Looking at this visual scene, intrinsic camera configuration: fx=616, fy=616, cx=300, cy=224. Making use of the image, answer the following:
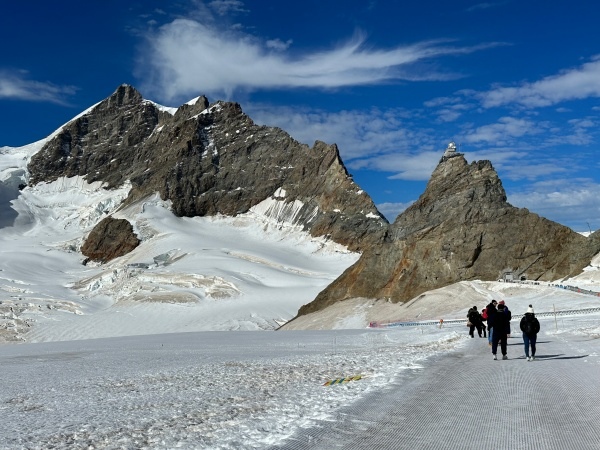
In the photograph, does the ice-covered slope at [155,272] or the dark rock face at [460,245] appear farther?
the ice-covered slope at [155,272]

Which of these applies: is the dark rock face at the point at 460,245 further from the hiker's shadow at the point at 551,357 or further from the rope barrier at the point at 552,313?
the hiker's shadow at the point at 551,357

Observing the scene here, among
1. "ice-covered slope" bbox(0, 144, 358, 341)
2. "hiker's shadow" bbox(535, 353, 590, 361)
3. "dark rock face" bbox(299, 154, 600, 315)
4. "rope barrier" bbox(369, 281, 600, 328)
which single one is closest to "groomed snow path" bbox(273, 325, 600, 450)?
"hiker's shadow" bbox(535, 353, 590, 361)

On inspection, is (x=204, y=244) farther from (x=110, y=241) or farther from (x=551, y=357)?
(x=551, y=357)

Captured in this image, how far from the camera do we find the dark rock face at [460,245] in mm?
58438

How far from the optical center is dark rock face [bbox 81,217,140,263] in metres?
152

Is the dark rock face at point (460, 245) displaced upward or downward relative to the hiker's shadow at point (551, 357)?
upward

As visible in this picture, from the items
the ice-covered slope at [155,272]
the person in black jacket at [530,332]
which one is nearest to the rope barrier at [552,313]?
the person in black jacket at [530,332]

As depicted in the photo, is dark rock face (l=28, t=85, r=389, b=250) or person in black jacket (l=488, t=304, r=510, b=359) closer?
person in black jacket (l=488, t=304, r=510, b=359)

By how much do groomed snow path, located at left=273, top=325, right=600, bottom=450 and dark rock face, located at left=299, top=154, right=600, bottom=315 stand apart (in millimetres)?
45316

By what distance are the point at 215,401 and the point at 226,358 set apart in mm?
9302

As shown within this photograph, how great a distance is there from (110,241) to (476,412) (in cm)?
15333

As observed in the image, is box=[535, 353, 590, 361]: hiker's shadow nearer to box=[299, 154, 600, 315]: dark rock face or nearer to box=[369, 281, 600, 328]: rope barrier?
box=[369, 281, 600, 328]: rope barrier

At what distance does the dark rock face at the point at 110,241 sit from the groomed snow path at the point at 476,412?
474ft

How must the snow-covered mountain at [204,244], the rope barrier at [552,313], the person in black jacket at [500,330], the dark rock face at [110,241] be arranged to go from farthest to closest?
the dark rock face at [110,241]
the snow-covered mountain at [204,244]
the rope barrier at [552,313]
the person in black jacket at [500,330]
